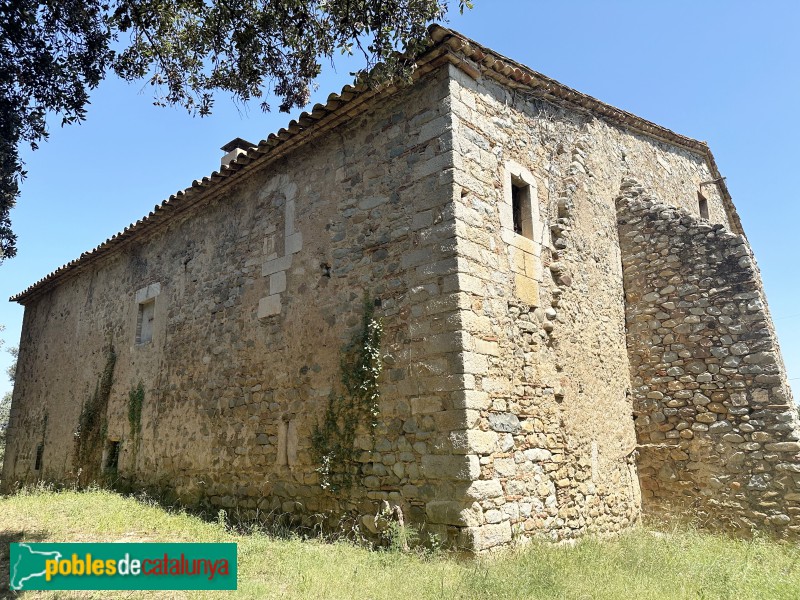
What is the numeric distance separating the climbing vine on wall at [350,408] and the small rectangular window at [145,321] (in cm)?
557

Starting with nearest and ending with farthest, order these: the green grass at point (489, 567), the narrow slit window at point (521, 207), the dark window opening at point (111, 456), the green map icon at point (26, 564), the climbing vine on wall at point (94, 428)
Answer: the green grass at point (489, 567) < the green map icon at point (26, 564) < the narrow slit window at point (521, 207) < the dark window opening at point (111, 456) < the climbing vine on wall at point (94, 428)

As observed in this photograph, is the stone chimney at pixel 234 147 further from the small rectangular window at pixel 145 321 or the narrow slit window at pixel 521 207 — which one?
the narrow slit window at pixel 521 207

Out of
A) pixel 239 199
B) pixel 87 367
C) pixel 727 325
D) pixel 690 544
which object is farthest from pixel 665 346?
pixel 87 367

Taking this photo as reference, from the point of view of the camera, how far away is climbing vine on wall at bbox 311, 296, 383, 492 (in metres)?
6.22

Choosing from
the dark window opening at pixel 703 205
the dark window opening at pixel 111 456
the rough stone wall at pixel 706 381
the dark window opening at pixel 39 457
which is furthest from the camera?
the dark window opening at pixel 39 457

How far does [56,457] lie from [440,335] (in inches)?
426

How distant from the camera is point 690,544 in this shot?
255 inches

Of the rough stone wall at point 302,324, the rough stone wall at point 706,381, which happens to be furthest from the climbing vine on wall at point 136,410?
the rough stone wall at point 706,381

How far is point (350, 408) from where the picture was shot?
6.40 meters

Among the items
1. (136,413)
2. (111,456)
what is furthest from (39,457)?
(136,413)

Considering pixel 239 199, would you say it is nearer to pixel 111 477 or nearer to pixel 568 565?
pixel 111 477

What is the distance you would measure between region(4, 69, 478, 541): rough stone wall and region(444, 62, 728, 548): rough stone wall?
1.22ft
